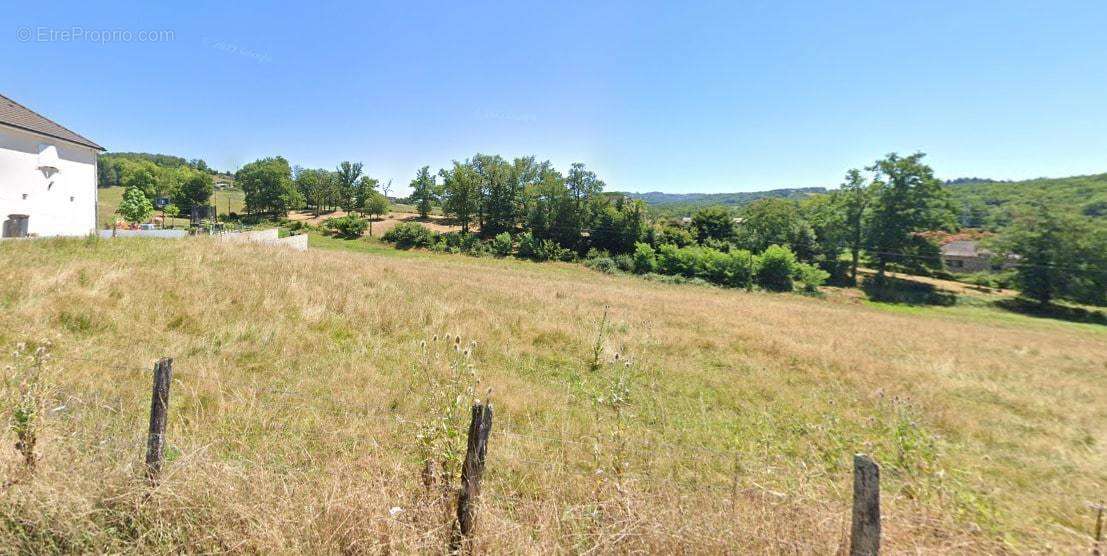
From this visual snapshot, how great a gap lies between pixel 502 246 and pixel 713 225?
3135 centimetres

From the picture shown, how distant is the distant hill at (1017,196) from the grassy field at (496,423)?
77.3m

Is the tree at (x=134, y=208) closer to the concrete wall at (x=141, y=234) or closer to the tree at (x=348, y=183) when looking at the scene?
the concrete wall at (x=141, y=234)

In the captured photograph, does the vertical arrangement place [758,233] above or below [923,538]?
above

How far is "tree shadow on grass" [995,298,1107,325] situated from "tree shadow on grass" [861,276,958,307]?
4.94 m

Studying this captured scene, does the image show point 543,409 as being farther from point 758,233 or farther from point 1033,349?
→ point 758,233

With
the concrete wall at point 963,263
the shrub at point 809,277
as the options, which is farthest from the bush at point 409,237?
the concrete wall at point 963,263

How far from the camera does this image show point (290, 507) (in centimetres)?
259

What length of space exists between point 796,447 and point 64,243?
2046cm

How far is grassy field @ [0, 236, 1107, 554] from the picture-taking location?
2576mm

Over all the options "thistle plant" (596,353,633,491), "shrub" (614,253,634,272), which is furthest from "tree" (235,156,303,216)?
"thistle plant" (596,353,633,491)

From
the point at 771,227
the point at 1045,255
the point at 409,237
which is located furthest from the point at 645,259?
the point at 1045,255

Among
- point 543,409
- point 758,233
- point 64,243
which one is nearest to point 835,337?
point 543,409

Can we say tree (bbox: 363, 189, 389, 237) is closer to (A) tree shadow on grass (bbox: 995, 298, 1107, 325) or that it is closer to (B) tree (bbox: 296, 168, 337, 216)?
(B) tree (bbox: 296, 168, 337, 216)

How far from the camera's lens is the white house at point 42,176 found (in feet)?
58.9
